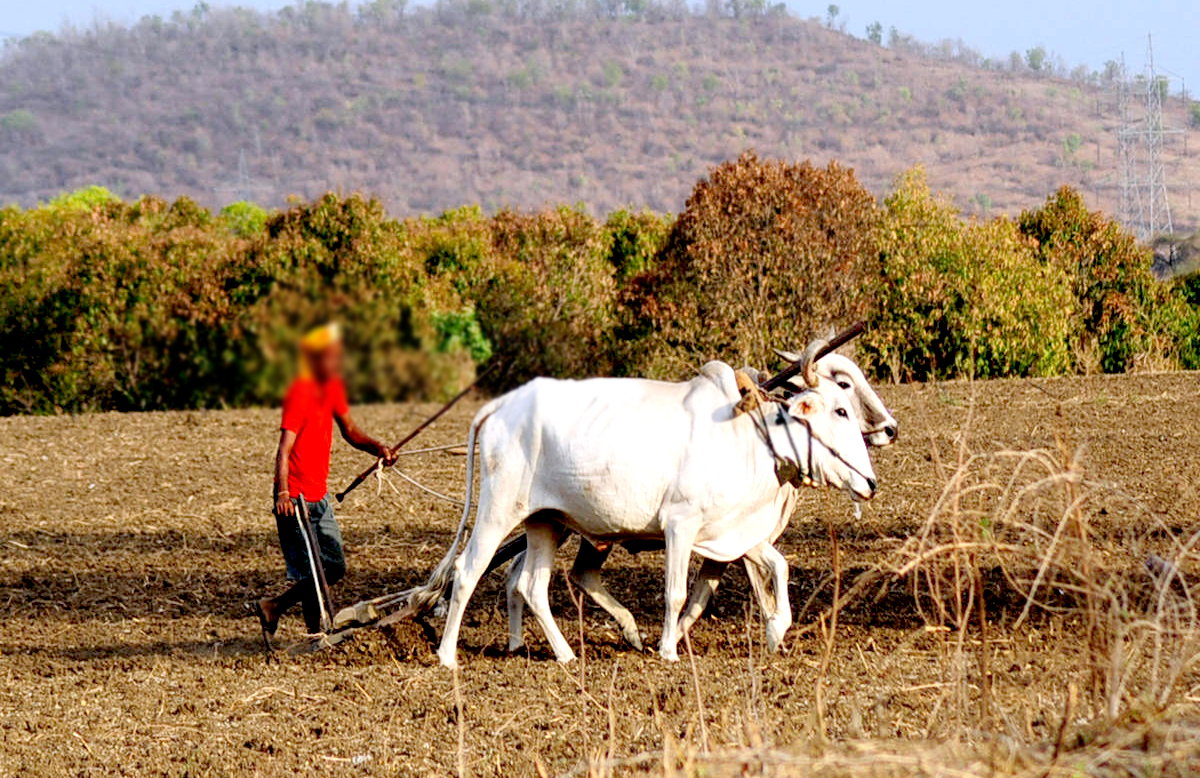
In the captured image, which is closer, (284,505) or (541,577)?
(284,505)

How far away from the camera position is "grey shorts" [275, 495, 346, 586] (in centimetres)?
703

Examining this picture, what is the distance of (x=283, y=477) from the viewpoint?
6637 mm

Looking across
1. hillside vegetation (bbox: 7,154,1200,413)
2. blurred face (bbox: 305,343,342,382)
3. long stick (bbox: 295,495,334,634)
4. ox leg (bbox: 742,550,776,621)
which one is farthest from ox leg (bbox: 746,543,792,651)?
blurred face (bbox: 305,343,342,382)

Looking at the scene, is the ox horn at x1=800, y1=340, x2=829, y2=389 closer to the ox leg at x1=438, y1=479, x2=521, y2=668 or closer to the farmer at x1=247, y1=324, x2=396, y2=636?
the ox leg at x1=438, y1=479, x2=521, y2=668

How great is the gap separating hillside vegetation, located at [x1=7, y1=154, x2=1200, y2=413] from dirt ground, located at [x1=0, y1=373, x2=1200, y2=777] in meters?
0.29

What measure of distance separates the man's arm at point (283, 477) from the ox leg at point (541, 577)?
1.17 meters

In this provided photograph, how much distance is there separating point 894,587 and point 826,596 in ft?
1.28

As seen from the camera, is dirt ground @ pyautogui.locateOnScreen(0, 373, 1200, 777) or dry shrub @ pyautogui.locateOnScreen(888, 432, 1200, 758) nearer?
dry shrub @ pyautogui.locateOnScreen(888, 432, 1200, 758)

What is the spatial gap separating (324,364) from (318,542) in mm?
5562

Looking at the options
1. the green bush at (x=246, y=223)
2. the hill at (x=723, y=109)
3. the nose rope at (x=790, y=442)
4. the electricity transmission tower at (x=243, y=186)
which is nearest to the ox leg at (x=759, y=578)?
the nose rope at (x=790, y=442)

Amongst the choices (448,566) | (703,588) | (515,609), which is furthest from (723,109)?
(448,566)

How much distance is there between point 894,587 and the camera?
8406 millimetres

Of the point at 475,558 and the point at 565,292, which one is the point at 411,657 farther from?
the point at 565,292

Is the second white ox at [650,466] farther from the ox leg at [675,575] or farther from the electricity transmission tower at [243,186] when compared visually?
the electricity transmission tower at [243,186]
